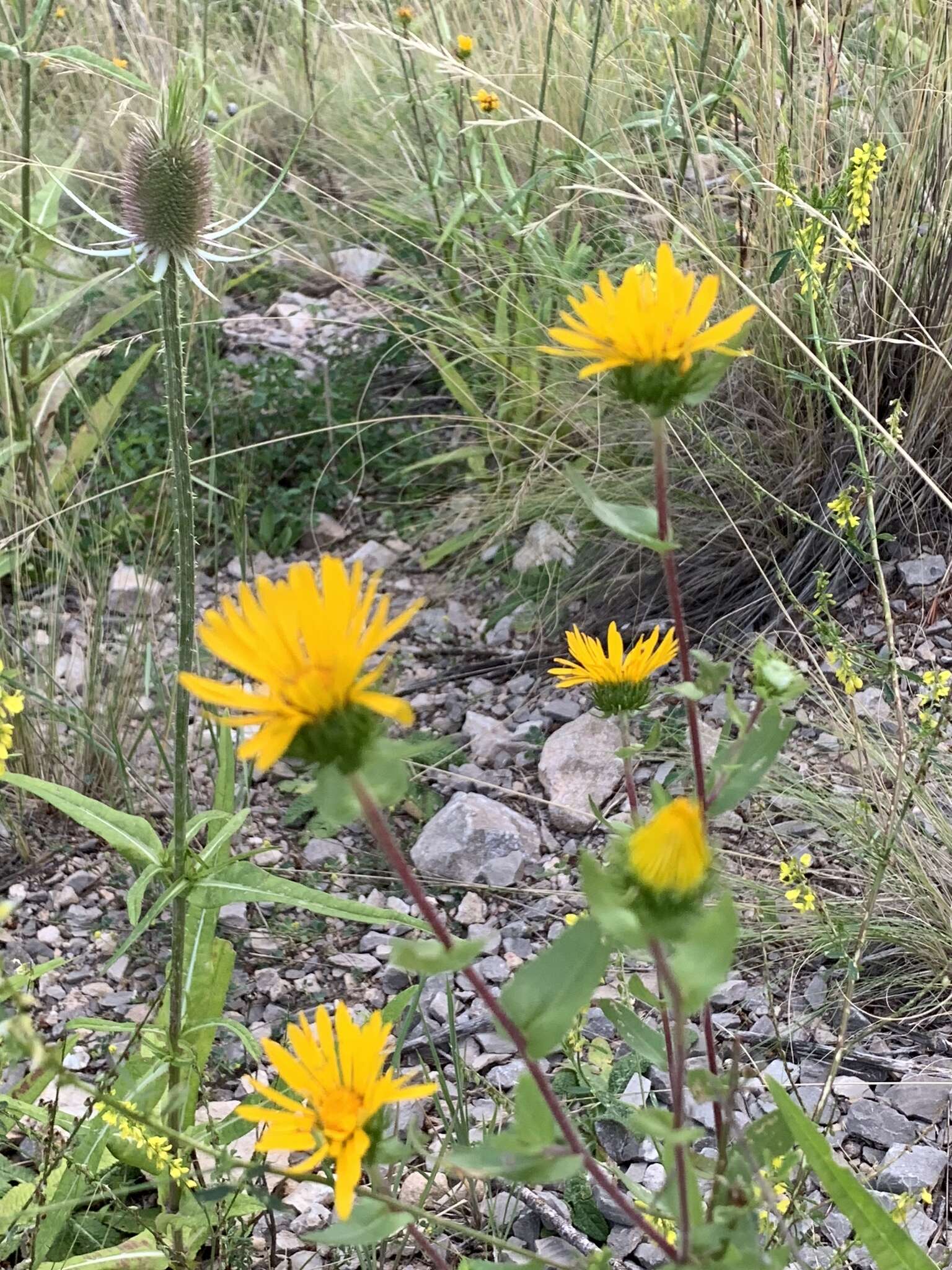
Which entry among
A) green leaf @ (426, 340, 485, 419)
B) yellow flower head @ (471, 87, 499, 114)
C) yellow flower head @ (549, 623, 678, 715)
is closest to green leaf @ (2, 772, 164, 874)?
yellow flower head @ (549, 623, 678, 715)

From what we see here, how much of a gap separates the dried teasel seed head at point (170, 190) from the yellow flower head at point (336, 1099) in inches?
34.8

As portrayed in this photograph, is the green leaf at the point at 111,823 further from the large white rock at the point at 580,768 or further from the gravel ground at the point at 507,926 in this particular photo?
the large white rock at the point at 580,768

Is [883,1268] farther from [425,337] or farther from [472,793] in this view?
[425,337]

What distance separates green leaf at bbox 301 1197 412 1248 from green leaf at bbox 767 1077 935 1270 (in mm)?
354

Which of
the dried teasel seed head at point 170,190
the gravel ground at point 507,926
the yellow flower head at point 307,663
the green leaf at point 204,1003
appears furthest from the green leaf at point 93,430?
the yellow flower head at point 307,663

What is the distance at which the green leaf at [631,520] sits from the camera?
72 cm

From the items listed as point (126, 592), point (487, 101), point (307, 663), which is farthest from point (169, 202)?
point (487, 101)

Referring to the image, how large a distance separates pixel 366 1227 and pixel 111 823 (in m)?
0.66

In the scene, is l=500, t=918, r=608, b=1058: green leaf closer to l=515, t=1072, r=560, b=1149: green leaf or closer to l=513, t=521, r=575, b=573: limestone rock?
l=515, t=1072, r=560, b=1149: green leaf

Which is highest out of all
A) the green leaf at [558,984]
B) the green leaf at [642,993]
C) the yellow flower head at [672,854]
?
the yellow flower head at [672,854]

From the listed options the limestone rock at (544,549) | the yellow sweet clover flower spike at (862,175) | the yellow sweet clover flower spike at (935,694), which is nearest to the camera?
the yellow sweet clover flower spike at (935,694)

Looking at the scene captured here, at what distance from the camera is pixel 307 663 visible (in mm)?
613

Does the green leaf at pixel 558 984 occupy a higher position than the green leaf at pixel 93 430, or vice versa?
the green leaf at pixel 558 984

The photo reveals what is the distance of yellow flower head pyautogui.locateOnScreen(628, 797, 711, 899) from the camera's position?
638 mm
